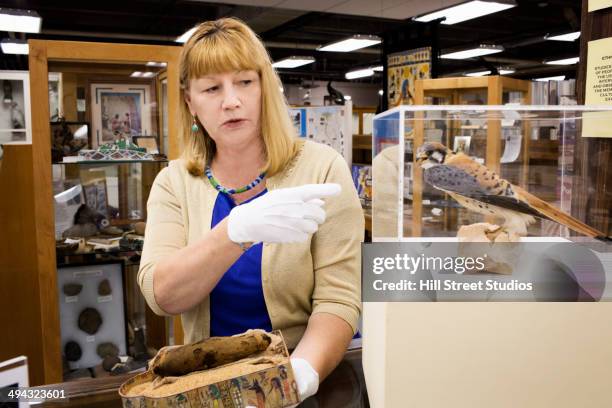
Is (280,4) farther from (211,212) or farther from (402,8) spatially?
(211,212)

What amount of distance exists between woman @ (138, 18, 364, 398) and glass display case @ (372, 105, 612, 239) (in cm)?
30

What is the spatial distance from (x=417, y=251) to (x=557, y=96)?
174 centimetres

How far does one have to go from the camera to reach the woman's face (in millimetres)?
1296

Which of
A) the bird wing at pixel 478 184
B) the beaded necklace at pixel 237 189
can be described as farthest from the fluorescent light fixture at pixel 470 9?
the bird wing at pixel 478 184

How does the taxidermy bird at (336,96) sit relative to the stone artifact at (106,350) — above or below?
above

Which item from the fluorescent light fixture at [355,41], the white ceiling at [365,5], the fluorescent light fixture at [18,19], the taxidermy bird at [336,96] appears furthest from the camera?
the fluorescent light fixture at [355,41]

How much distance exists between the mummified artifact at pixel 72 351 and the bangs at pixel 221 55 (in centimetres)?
198

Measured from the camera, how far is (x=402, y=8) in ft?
24.7

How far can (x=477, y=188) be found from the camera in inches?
32.1

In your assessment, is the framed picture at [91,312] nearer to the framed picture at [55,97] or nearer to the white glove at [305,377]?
the framed picture at [55,97]

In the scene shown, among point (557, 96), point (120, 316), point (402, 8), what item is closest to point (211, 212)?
point (557, 96)

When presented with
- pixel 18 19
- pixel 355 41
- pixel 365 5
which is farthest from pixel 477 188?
pixel 355 41

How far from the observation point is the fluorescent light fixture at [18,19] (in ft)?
19.1

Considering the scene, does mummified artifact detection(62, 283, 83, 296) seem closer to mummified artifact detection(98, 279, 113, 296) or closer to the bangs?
mummified artifact detection(98, 279, 113, 296)
